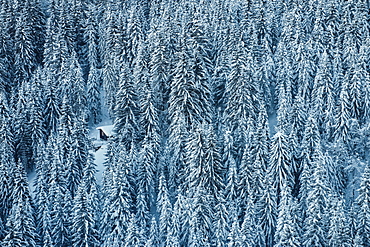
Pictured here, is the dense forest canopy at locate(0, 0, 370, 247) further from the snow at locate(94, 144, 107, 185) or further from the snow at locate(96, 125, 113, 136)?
the snow at locate(94, 144, 107, 185)

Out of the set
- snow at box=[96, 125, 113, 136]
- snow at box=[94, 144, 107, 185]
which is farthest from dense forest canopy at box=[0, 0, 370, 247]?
snow at box=[94, 144, 107, 185]

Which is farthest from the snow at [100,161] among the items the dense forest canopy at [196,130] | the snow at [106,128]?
the dense forest canopy at [196,130]

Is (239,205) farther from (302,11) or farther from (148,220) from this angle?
(302,11)

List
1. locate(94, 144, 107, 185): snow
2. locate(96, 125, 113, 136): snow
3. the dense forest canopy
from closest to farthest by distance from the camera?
the dense forest canopy < locate(94, 144, 107, 185): snow < locate(96, 125, 113, 136): snow

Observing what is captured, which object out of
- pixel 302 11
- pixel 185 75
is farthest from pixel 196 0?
pixel 185 75

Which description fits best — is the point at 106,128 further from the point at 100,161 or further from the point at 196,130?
the point at 196,130

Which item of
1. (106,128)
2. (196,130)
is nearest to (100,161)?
(106,128)

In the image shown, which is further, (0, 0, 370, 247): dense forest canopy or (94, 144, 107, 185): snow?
(94, 144, 107, 185): snow

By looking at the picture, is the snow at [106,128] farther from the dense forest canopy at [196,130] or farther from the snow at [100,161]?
the dense forest canopy at [196,130]

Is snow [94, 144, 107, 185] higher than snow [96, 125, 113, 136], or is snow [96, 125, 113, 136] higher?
snow [96, 125, 113, 136]
